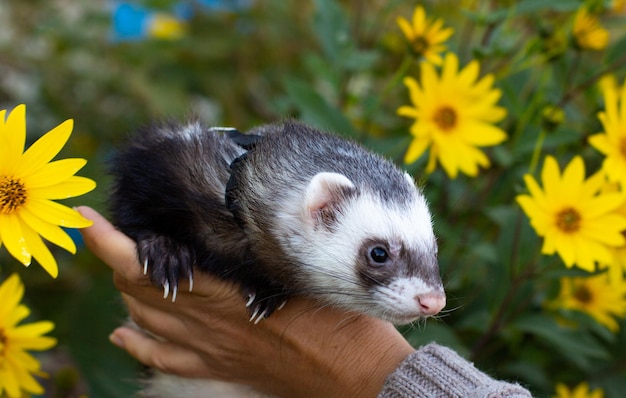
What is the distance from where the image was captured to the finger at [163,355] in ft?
4.75

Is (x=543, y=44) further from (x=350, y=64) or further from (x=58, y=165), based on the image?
(x=58, y=165)

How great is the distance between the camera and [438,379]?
126cm

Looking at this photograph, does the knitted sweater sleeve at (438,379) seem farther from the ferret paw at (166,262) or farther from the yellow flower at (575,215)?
the ferret paw at (166,262)

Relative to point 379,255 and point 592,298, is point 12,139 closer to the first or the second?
point 379,255

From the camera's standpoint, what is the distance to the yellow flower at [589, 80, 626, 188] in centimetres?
133

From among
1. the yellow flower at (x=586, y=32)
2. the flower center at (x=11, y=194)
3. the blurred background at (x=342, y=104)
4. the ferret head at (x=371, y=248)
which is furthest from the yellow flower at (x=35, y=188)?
the yellow flower at (x=586, y=32)

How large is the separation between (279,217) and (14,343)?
47 cm

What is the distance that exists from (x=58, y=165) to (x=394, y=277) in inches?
19.6

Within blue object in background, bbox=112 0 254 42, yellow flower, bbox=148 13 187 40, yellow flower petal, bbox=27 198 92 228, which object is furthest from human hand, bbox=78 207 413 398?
blue object in background, bbox=112 0 254 42

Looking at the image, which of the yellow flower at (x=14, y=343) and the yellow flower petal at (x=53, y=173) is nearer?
the yellow flower petal at (x=53, y=173)

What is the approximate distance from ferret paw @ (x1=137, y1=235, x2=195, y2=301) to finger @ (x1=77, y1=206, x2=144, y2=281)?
0.02 m

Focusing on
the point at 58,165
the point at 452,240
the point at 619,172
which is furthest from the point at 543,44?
the point at 58,165

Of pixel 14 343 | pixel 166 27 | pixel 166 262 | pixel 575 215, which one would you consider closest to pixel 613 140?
pixel 575 215

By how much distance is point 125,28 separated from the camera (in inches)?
109
